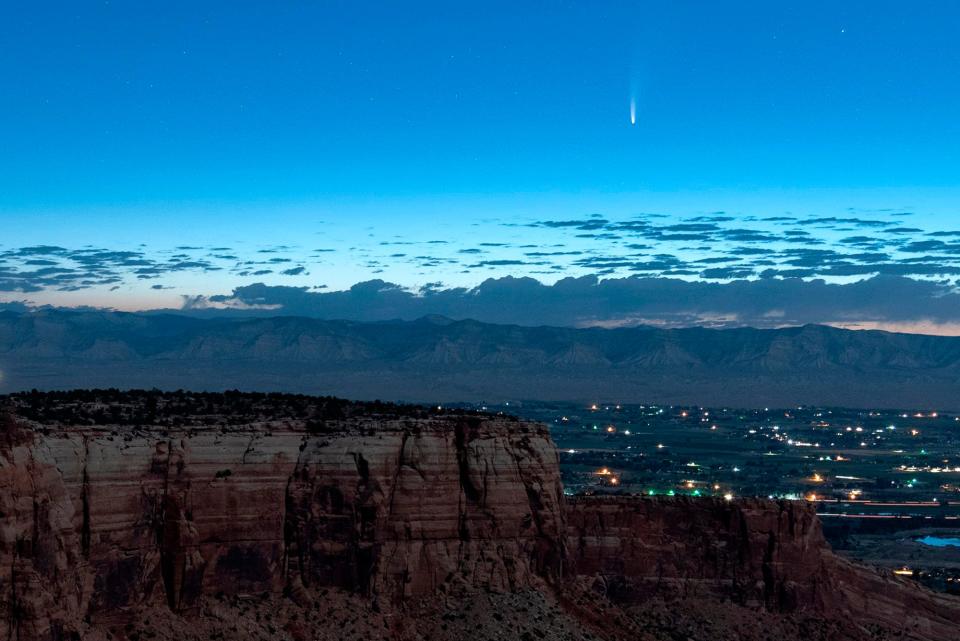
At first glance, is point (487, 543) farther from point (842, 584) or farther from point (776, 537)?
point (842, 584)

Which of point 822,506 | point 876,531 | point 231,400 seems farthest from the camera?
point 822,506

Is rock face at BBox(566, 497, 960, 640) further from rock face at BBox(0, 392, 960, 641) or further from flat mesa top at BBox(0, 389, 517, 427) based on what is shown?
flat mesa top at BBox(0, 389, 517, 427)

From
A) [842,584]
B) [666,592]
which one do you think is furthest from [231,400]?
[842,584]

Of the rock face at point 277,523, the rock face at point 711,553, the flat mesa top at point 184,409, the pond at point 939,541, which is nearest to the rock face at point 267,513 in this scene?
the rock face at point 277,523

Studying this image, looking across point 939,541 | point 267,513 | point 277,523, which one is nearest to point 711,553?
point 277,523

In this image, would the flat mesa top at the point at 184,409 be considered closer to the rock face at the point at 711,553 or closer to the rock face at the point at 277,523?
the rock face at the point at 277,523

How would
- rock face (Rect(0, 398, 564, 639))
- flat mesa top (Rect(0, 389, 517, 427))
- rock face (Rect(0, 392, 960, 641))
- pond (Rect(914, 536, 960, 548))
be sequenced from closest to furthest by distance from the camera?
rock face (Rect(0, 398, 564, 639)) < rock face (Rect(0, 392, 960, 641)) < flat mesa top (Rect(0, 389, 517, 427)) < pond (Rect(914, 536, 960, 548))

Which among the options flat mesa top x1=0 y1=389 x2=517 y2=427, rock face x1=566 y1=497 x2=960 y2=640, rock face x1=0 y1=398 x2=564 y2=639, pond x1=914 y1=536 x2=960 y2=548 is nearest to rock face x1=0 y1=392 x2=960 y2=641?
rock face x1=0 y1=398 x2=564 y2=639
